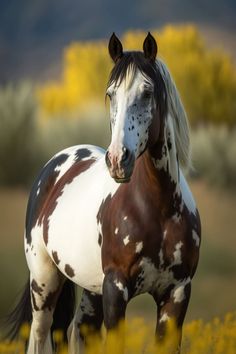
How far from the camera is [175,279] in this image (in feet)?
15.7

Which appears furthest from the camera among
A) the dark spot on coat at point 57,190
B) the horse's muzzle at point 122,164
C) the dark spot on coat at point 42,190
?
the dark spot on coat at point 42,190

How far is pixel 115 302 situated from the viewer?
15.3 ft

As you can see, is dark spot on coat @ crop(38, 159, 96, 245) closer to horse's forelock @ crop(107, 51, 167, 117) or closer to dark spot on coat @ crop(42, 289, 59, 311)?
dark spot on coat @ crop(42, 289, 59, 311)

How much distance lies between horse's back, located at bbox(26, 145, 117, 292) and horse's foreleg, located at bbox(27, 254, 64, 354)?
16 cm

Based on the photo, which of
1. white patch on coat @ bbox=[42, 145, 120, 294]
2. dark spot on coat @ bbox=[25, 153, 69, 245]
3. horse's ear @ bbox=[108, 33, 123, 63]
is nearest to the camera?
horse's ear @ bbox=[108, 33, 123, 63]

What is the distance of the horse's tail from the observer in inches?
237

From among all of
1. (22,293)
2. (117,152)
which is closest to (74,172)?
(22,293)

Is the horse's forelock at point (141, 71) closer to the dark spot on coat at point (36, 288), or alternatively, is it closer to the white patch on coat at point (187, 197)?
the white patch on coat at point (187, 197)

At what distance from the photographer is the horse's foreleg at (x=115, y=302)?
466 centimetres

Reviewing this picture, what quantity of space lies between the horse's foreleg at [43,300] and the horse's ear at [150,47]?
1775mm

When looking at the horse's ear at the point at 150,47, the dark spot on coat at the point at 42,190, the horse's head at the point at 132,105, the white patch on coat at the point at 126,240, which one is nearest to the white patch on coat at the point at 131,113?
the horse's head at the point at 132,105

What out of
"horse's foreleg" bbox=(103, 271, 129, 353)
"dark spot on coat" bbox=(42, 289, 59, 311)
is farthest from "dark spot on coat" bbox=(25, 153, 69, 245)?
"horse's foreleg" bbox=(103, 271, 129, 353)

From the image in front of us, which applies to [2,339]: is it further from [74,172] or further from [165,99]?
[165,99]

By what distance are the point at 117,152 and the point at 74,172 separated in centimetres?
148
